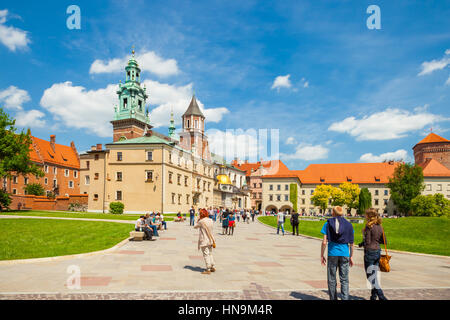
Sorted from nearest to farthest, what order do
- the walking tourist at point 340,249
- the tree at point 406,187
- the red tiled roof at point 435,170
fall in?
1. the walking tourist at point 340,249
2. the tree at point 406,187
3. the red tiled roof at point 435,170

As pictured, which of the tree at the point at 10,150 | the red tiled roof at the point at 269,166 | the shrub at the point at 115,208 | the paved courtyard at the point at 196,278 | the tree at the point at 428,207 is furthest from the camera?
the red tiled roof at the point at 269,166

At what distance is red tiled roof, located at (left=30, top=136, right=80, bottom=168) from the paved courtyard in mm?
74226

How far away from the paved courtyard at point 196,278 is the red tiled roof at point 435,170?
276ft

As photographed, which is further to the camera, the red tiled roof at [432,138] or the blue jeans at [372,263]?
the red tiled roof at [432,138]

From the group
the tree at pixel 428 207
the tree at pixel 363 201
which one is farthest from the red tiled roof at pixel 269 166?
the tree at pixel 428 207

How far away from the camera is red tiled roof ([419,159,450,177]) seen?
83188 mm

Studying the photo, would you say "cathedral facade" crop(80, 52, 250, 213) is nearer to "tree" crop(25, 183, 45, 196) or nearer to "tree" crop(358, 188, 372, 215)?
"tree" crop(25, 183, 45, 196)

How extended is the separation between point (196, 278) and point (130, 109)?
7880 centimetres

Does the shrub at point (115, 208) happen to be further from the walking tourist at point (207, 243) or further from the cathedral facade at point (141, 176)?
the walking tourist at point (207, 243)

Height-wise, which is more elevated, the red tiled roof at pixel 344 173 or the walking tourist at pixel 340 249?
the red tiled roof at pixel 344 173

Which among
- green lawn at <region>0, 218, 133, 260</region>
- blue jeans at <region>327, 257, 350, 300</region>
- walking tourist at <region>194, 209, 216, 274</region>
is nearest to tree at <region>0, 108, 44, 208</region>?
green lawn at <region>0, 218, 133, 260</region>

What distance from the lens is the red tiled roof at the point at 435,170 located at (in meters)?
83.2

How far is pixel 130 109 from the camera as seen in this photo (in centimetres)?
8212
